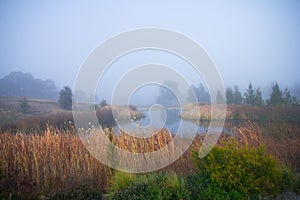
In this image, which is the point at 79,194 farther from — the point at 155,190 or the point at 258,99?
the point at 258,99

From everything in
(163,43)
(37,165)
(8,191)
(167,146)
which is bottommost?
(8,191)

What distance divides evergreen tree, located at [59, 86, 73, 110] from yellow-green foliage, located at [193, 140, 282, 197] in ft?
120

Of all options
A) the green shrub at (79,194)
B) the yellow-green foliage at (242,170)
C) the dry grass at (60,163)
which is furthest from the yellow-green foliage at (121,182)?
the yellow-green foliage at (242,170)

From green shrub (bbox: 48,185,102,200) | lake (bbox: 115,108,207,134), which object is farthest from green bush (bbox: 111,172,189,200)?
lake (bbox: 115,108,207,134)

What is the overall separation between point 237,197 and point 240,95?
36935 millimetres

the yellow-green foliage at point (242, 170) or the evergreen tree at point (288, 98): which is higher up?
the evergreen tree at point (288, 98)

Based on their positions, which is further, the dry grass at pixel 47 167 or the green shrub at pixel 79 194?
the dry grass at pixel 47 167

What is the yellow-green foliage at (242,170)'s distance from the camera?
4211 mm

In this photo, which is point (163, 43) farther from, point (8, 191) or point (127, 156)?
point (8, 191)

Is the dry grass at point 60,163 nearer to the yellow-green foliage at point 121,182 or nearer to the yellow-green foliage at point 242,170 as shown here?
the yellow-green foliage at point 121,182

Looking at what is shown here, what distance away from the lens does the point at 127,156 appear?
239 inches

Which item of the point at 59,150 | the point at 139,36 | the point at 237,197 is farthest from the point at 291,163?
the point at 59,150

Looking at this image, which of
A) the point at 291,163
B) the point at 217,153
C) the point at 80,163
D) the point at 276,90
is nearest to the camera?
the point at 217,153

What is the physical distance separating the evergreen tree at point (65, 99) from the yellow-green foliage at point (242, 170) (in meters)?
36.4
